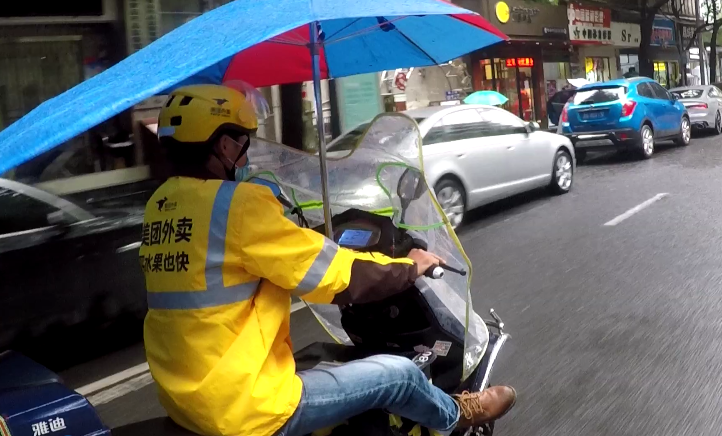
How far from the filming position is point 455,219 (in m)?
9.59

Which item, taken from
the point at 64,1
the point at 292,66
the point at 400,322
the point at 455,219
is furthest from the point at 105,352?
the point at 64,1

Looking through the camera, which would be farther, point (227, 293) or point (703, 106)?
point (703, 106)

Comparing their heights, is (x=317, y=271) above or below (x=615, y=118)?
below

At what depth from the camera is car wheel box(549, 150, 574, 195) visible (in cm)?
1169

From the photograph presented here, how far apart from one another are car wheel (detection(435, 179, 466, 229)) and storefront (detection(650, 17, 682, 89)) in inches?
1155

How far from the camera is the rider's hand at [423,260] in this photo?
2.69 metres

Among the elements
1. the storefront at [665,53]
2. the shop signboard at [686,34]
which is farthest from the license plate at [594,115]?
the shop signboard at [686,34]

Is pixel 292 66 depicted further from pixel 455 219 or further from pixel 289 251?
pixel 455 219

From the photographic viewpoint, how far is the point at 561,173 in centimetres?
1184

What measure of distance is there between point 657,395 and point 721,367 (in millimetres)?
629

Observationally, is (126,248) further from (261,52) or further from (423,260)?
(423,260)

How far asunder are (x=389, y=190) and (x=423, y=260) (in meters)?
Answer: 0.49

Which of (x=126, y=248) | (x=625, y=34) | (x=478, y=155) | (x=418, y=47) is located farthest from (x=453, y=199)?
(x=625, y=34)

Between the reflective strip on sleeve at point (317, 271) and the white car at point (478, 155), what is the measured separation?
20.7ft
